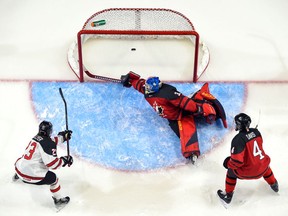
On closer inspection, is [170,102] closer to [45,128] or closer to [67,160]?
[67,160]

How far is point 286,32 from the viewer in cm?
638

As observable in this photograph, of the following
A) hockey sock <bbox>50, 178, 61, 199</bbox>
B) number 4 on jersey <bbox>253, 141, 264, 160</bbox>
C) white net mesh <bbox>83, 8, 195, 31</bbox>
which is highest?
white net mesh <bbox>83, 8, 195, 31</bbox>

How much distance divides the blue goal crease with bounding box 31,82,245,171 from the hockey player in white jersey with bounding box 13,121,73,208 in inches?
23.0

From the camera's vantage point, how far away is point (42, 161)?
174 inches

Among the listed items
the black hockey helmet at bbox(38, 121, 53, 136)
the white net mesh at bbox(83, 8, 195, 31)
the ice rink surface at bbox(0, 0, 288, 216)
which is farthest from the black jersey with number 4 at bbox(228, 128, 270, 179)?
the white net mesh at bbox(83, 8, 195, 31)

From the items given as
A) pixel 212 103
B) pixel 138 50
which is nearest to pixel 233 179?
pixel 212 103

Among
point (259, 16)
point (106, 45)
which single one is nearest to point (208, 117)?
point (106, 45)

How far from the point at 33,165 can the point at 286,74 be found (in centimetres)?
278

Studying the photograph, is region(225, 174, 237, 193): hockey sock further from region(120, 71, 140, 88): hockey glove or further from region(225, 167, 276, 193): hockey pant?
region(120, 71, 140, 88): hockey glove

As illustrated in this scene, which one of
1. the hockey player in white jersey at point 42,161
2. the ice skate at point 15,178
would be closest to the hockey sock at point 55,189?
the hockey player in white jersey at point 42,161

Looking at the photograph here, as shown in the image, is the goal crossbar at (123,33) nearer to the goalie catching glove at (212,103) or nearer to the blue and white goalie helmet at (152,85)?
the goalie catching glove at (212,103)

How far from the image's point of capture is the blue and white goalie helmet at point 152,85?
16.4ft

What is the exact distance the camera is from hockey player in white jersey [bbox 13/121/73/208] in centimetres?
434

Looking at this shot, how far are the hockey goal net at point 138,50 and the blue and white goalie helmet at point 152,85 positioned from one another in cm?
69
